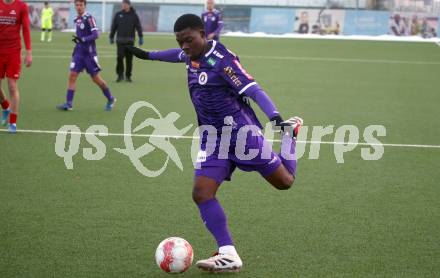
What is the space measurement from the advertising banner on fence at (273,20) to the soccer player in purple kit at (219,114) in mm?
39754

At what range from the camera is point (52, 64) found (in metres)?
23.7

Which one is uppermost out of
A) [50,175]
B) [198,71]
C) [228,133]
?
[198,71]

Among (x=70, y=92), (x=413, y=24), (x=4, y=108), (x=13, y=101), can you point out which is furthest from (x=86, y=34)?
(x=413, y=24)

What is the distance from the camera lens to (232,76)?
5.15 meters

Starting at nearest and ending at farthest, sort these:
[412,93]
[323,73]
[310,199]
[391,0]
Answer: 1. [310,199]
2. [412,93]
3. [323,73]
4. [391,0]

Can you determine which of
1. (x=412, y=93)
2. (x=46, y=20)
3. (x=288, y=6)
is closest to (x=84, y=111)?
(x=412, y=93)

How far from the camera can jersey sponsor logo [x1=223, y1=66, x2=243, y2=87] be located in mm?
5152

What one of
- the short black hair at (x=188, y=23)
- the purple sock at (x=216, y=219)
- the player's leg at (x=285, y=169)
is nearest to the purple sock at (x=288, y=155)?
the player's leg at (x=285, y=169)

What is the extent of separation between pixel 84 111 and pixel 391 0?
116 ft

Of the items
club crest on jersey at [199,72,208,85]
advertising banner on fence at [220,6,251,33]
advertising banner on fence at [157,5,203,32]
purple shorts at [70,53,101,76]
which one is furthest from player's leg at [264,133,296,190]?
advertising banner on fence at [157,5,203,32]

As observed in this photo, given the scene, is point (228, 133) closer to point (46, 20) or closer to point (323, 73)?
point (323, 73)

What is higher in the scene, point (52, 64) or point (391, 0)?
point (391, 0)

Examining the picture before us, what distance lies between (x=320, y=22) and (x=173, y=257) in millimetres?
40310

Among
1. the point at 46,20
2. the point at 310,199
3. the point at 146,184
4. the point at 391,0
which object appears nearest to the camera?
the point at 310,199
